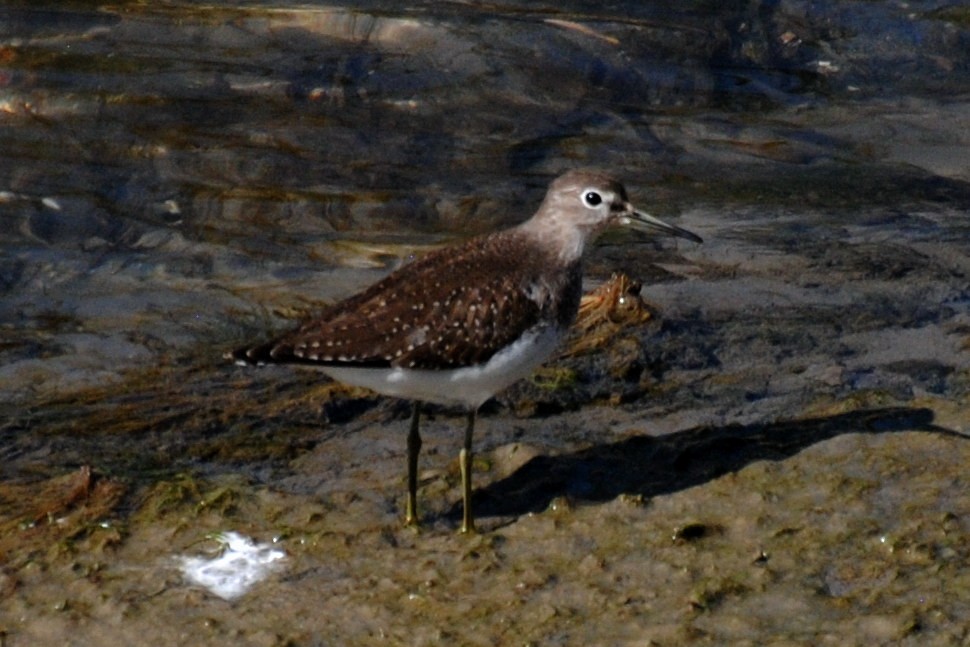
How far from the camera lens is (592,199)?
5.91 m

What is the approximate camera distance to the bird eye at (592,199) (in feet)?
19.3

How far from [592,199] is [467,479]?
1.29m

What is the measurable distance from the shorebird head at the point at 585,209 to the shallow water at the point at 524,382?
2.48ft

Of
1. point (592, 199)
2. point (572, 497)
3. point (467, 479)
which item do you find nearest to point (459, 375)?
point (467, 479)

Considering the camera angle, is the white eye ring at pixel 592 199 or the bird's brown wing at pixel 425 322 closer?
the bird's brown wing at pixel 425 322

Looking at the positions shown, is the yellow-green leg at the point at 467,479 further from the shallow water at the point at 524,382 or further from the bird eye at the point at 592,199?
the bird eye at the point at 592,199

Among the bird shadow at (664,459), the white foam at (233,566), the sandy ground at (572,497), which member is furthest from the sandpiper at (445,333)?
the white foam at (233,566)

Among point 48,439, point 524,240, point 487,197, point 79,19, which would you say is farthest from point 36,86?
point 524,240

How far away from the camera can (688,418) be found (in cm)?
603

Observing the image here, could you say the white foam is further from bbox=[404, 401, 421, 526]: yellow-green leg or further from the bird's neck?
the bird's neck

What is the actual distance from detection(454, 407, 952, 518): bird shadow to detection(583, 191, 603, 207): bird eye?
91cm

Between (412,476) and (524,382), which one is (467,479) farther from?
(524,382)

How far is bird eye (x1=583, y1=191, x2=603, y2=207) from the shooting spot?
5.89 m

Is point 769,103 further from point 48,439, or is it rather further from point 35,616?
point 35,616
